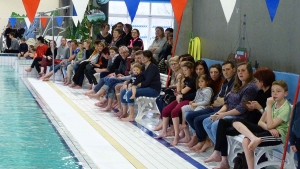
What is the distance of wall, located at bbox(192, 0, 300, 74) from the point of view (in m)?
6.61

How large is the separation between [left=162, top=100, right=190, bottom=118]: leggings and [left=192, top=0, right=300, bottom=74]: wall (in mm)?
1233

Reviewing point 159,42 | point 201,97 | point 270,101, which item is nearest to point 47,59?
point 159,42

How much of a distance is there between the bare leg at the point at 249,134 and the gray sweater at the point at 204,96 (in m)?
1.37

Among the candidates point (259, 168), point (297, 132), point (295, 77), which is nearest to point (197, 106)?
point (295, 77)

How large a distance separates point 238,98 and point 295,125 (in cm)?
126

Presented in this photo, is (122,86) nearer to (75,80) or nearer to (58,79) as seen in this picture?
(75,80)

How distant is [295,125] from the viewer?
472 centimetres

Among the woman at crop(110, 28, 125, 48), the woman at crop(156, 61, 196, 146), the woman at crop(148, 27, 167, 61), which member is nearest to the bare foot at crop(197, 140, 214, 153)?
the woman at crop(156, 61, 196, 146)

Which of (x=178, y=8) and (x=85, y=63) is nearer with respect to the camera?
(x=178, y=8)

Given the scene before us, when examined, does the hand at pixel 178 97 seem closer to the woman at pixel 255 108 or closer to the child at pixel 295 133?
the woman at pixel 255 108

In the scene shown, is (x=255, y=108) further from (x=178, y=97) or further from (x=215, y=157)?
(x=178, y=97)

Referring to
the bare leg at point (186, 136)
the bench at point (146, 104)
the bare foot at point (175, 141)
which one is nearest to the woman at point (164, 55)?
the bench at point (146, 104)

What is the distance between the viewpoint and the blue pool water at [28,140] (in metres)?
6.01

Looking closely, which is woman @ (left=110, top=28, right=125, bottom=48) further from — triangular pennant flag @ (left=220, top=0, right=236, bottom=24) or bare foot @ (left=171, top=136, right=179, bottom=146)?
triangular pennant flag @ (left=220, top=0, right=236, bottom=24)
